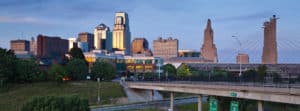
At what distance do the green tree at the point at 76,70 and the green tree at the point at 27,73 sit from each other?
1280 cm

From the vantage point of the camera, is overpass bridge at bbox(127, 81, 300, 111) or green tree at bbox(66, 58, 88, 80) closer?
overpass bridge at bbox(127, 81, 300, 111)

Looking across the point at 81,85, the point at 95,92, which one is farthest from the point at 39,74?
the point at 95,92

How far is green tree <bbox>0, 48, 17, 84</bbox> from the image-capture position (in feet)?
328

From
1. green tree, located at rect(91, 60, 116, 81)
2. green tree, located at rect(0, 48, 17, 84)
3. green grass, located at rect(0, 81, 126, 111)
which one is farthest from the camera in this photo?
green tree, located at rect(91, 60, 116, 81)

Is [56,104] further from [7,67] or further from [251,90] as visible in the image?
[7,67]

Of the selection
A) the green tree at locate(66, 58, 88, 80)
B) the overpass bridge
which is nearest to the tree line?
the green tree at locate(66, 58, 88, 80)

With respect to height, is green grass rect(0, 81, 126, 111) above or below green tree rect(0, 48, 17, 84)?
below

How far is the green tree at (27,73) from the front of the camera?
350 ft

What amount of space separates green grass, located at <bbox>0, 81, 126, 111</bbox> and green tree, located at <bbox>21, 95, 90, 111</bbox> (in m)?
27.2

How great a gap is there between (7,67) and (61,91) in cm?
1551

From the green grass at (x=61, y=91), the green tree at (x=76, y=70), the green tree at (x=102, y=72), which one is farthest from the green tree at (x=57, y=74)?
the green tree at (x=102, y=72)

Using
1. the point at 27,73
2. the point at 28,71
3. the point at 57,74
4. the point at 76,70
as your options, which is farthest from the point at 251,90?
the point at 76,70

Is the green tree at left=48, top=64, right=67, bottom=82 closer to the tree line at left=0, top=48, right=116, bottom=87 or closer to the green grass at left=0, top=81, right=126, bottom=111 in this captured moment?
the tree line at left=0, top=48, right=116, bottom=87

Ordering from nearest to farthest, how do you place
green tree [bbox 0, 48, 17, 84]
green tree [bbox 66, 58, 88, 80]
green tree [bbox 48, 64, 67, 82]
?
green tree [bbox 0, 48, 17, 84] → green tree [bbox 48, 64, 67, 82] → green tree [bbox 66, 58, 88, 80]
